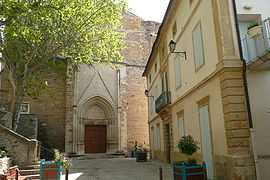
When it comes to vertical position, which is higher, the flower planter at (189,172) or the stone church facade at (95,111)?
the stone church facade at (95,111)

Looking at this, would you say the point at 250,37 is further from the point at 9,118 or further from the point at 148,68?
the point at 148,68

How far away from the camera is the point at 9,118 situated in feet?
38.9

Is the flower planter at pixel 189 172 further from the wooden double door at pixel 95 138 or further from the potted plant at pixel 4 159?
the wooden double door at pixel 95 138

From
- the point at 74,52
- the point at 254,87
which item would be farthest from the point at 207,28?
the point at 74,52

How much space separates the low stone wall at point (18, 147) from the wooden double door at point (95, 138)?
9385 mm

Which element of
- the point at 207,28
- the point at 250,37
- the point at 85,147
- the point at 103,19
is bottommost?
the point at 85,147

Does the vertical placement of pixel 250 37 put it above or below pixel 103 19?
below

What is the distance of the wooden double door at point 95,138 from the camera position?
19516 mm

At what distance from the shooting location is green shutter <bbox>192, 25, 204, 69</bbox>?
8227 mm

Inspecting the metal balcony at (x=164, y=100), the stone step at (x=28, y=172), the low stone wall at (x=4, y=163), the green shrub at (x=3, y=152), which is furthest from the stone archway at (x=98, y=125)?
the low stone wall at (x=4, y=163)

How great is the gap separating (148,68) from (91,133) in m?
6.70

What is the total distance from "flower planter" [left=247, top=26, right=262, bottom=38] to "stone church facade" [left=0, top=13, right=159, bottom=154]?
11.9 metres

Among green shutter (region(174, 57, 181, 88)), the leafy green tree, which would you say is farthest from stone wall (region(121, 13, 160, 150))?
green shutter (region(174, 57, 181, 88))

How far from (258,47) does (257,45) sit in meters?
0.07
